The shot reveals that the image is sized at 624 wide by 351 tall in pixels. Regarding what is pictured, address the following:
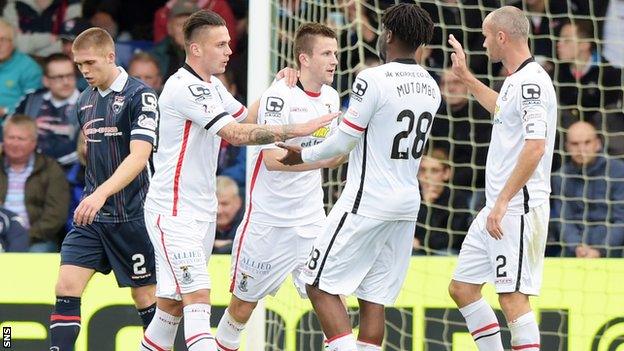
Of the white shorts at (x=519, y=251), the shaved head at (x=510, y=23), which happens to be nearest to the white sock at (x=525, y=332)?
the white shorts at (x=519, y=251)

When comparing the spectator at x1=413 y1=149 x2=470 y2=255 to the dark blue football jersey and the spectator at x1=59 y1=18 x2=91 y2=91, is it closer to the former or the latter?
the spectator at x1=59 y1=18 x2=91 y2=91

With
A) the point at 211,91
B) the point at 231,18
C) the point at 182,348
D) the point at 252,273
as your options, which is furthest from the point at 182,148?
the point at 231,18

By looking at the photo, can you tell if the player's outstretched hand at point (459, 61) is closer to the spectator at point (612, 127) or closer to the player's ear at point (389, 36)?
the player's ear at point (389, 36)

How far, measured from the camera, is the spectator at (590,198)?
10328 millimetres

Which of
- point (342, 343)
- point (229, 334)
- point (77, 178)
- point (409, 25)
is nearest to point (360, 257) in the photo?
point (342, 343)

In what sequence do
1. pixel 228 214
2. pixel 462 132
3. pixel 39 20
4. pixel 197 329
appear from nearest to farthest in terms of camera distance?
pixel 197 329
pixel 228 214
pixel 462 132
pixel 39 20

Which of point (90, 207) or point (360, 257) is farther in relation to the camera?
point (90, 207)

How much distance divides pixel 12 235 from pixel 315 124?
14.4ft

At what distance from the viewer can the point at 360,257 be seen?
7203 mm

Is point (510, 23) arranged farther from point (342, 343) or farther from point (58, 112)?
point (58, 112)

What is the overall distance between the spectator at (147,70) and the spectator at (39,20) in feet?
2.82

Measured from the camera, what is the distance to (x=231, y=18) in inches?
474

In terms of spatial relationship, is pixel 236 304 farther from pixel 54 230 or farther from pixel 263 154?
pixel 54 230

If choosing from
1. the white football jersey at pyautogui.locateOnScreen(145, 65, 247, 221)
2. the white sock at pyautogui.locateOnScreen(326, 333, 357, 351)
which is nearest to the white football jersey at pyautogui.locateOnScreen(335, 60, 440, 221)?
the white sock at pyautogui.locateOnScreen(326, 333, 357, 351)
